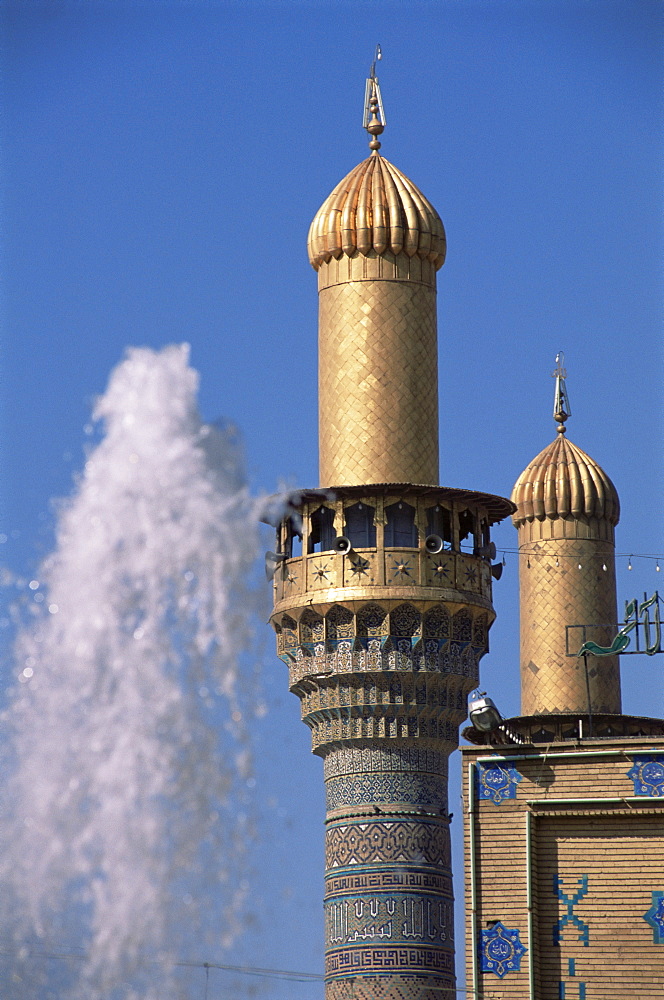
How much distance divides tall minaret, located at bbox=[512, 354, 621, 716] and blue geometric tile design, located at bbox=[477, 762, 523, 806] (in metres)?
6.73

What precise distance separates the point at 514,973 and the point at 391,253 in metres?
10.7

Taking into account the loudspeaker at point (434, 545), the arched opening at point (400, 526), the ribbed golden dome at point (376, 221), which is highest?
the ribbed golden dome at point (376, 221)

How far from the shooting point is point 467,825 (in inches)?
1276

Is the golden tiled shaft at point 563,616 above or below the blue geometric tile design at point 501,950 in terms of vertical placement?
above

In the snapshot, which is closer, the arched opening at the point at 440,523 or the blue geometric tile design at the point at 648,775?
the blue geometric tile design at the point at 648,775

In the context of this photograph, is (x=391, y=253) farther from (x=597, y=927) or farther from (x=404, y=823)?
(x=597, y=927)

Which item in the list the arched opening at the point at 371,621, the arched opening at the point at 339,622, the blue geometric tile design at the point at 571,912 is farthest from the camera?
the arched opening at the point at 339,622

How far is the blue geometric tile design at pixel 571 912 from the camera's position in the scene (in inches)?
1249

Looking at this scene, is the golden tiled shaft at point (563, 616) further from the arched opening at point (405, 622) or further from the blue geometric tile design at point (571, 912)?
the blue geometric tile design at point (571, 912)

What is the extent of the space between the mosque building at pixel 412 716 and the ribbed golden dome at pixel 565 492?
3199 millimetres

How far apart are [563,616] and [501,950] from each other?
945cm

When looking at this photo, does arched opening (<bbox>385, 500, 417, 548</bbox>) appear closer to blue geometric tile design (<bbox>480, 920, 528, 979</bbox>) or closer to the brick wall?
the brick wall

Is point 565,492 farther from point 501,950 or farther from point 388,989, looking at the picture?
point 501,950

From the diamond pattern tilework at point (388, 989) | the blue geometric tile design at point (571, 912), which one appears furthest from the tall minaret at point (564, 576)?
the blue geometric tile design at point (571, 912)
